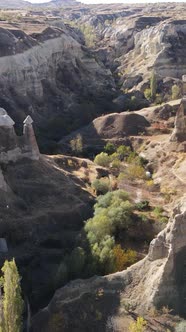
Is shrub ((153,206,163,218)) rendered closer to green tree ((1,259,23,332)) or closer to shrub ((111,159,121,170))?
shrub ((111,159,121,170))

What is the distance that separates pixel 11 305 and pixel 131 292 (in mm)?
4838

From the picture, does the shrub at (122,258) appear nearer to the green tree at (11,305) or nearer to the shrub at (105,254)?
the shrub at (105,254)

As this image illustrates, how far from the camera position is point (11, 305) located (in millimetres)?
17719

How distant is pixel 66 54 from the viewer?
75.0 meters

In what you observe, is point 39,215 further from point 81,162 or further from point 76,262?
point 81,162

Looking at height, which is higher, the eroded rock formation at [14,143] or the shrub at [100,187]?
the eroded rock formation at [14,143]

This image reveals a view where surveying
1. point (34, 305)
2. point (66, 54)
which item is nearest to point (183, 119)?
point (34, 305)

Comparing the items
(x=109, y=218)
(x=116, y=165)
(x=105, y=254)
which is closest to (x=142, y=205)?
(x=109, y=218)

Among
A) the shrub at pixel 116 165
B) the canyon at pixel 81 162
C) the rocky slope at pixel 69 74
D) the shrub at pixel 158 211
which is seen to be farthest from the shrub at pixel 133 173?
the rocky slope at pixel 69 74

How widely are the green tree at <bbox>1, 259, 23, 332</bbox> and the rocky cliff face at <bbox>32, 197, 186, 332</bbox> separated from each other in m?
1.86

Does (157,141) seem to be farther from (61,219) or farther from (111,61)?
(111,61)

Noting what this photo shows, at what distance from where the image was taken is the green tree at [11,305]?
17587mm

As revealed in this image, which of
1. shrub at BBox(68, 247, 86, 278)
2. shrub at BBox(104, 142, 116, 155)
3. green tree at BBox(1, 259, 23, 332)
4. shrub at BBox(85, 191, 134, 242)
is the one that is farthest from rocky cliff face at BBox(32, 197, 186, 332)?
shrub at BBox(104, 142, 116, 155)

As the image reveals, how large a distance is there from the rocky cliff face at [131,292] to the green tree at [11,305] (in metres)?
1.86
